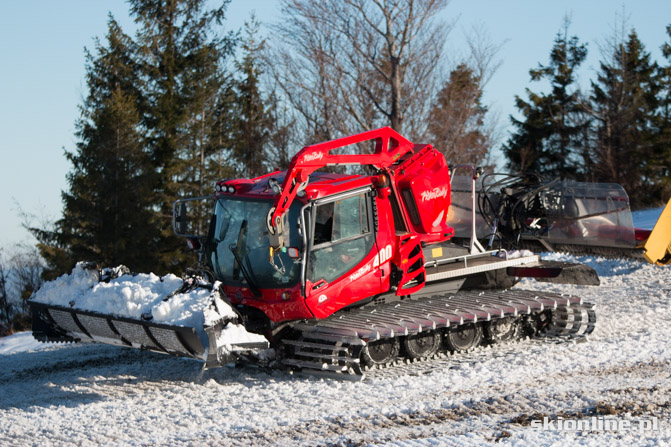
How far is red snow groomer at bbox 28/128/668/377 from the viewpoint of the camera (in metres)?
7.59

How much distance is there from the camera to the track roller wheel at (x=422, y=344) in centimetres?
832

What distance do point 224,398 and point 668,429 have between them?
155 inches

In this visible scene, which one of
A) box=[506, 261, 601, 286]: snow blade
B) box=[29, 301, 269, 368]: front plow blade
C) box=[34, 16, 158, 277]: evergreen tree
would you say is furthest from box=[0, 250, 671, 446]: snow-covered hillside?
box=[34, 16, 158, 277]: evergreen tree

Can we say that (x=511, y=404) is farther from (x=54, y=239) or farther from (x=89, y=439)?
(x=54, y=239)

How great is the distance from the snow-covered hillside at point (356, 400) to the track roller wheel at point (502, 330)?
0.18m

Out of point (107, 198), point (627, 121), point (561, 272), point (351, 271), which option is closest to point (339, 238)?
point (351, 271)

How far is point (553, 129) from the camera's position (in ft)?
112

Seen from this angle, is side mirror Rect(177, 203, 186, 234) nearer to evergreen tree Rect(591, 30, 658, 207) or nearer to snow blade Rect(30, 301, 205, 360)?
snow blade Rect(30, 301, 205, 360)

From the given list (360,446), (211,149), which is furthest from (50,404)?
(211,149)

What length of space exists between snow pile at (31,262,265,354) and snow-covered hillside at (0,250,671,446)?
0.76 m

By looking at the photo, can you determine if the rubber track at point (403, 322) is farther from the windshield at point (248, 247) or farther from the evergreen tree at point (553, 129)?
the evergreen tree at point (553, 129)

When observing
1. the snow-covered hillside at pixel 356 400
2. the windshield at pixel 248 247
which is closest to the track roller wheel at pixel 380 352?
the snow-covered hillside at pixel 356 400

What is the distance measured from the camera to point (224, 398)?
7203 millimetres
